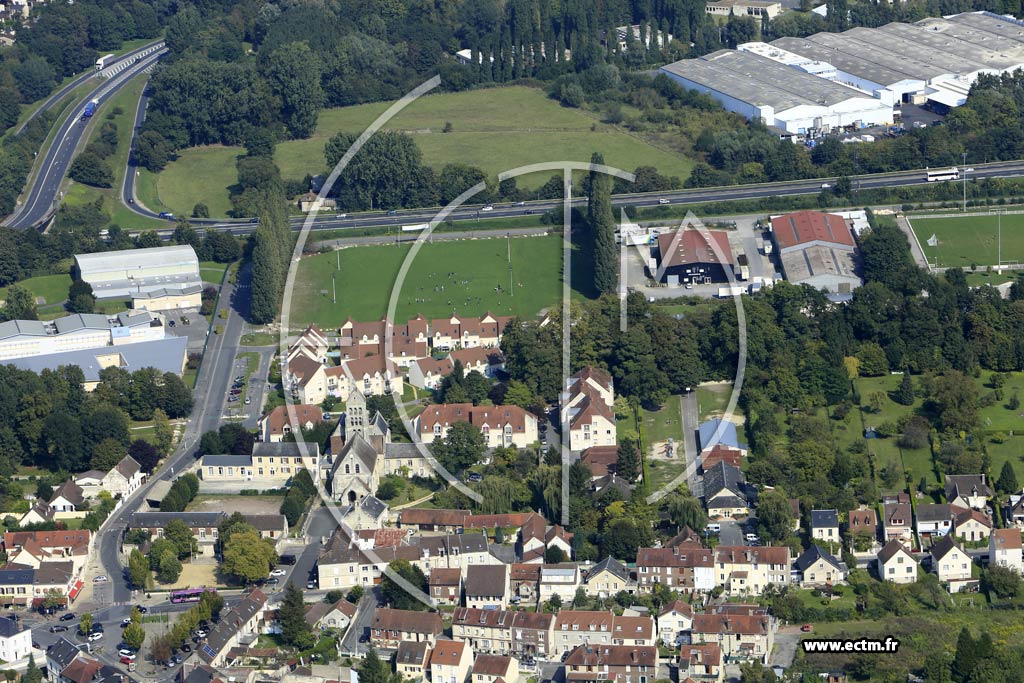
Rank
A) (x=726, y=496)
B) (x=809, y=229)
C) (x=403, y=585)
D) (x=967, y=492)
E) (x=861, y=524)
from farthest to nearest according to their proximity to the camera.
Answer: (x=809, y=229), (x=726, y=496), (x=967, y=492), (x=861, y=524), (x=403, y=585)

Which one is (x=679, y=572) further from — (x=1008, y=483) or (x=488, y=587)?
(x=1008, y=483)

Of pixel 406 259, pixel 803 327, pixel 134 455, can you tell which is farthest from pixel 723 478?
pixel 406 259

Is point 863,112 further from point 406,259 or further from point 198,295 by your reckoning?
point 198,295

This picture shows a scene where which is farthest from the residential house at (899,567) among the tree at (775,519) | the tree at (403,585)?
the tree at (403,585)

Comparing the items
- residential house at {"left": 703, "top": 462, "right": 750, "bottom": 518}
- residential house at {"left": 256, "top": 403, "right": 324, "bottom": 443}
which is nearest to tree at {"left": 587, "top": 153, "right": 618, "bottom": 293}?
residential house at {"left": 256, "top": 403, "right": 324, "bottom": 443}

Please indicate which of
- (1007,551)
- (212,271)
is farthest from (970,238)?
(212,271)

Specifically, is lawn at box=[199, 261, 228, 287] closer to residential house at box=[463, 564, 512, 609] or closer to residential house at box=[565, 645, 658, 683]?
residential house at box=[463, 564, 512, 609]

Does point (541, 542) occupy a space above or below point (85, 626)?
below
